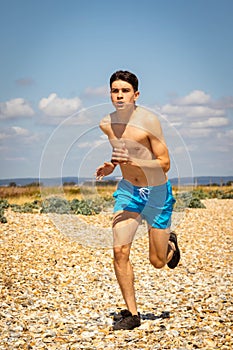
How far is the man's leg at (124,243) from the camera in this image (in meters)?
5.07

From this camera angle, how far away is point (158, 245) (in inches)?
215

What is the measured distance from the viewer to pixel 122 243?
5.06 meters

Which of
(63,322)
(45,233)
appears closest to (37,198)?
(45,233)

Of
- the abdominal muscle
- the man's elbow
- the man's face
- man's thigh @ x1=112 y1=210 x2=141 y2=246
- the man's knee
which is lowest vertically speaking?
the man's knee

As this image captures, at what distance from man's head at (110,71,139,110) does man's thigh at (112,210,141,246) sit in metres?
0.94

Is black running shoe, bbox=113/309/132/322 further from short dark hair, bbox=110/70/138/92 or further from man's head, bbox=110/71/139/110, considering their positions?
short dark hair, bbox=110/70/138/92

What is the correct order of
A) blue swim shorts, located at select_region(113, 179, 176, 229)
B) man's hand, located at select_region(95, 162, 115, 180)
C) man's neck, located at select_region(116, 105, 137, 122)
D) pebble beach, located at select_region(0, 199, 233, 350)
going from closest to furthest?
man's hand, located at select_region(95, 162, 115, 180)
man's neck, located at select_region(116, 105, 137, 122)
blue swim shorts, located at select_region(113, 179, 176, 229)
pebble beach, located at select_region(0, 199, 233, 350)

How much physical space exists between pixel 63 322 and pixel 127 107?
2.43 m

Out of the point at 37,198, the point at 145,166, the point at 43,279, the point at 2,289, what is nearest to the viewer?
the point at 145,166

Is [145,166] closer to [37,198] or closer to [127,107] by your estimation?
[127,107]

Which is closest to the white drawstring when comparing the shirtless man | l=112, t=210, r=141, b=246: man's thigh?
the shirtless man

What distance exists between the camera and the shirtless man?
16.2 ft

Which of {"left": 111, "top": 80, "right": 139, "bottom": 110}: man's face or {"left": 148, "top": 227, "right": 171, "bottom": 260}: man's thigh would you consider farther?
{"left": 148, "top": 227, "right": 171, "bottom": 260}: man's thigh

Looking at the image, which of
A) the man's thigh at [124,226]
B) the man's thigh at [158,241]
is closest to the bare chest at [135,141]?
the man's thigh at [124,226]
